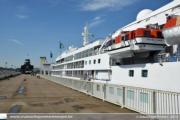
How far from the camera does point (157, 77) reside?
40.4ft

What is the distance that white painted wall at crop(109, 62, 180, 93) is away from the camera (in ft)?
36.1

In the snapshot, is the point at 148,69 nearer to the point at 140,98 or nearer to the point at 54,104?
the point at 140,98

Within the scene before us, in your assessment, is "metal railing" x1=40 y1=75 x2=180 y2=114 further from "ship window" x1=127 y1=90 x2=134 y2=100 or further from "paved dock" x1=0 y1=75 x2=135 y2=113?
"paved dock" x1=0 y1=75 x2=135 y2=113

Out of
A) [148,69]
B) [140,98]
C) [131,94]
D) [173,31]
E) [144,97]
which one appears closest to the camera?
[144,97]

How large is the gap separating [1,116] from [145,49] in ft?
40.9

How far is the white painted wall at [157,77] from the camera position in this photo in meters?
11.0

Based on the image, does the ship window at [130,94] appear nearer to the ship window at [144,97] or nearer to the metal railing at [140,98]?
the metal railing at [140,98]

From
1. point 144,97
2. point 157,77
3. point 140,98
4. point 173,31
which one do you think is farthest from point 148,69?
point 144,97

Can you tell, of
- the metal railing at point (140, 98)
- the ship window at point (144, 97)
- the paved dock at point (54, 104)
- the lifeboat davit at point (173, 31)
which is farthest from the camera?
the lifeboat davit at point (173, 31)

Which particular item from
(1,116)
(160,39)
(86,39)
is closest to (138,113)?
(1,116)

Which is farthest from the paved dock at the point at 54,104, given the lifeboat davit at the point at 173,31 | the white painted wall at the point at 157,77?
the lifeboat davit at the point at 173,31

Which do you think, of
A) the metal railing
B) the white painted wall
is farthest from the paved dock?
the white painted wall

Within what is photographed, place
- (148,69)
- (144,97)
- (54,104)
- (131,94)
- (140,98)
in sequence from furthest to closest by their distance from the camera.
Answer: (148,69) → (54,104) → (131,94) → (140,98) → (144,97)

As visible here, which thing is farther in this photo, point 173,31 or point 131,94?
point 173,31
